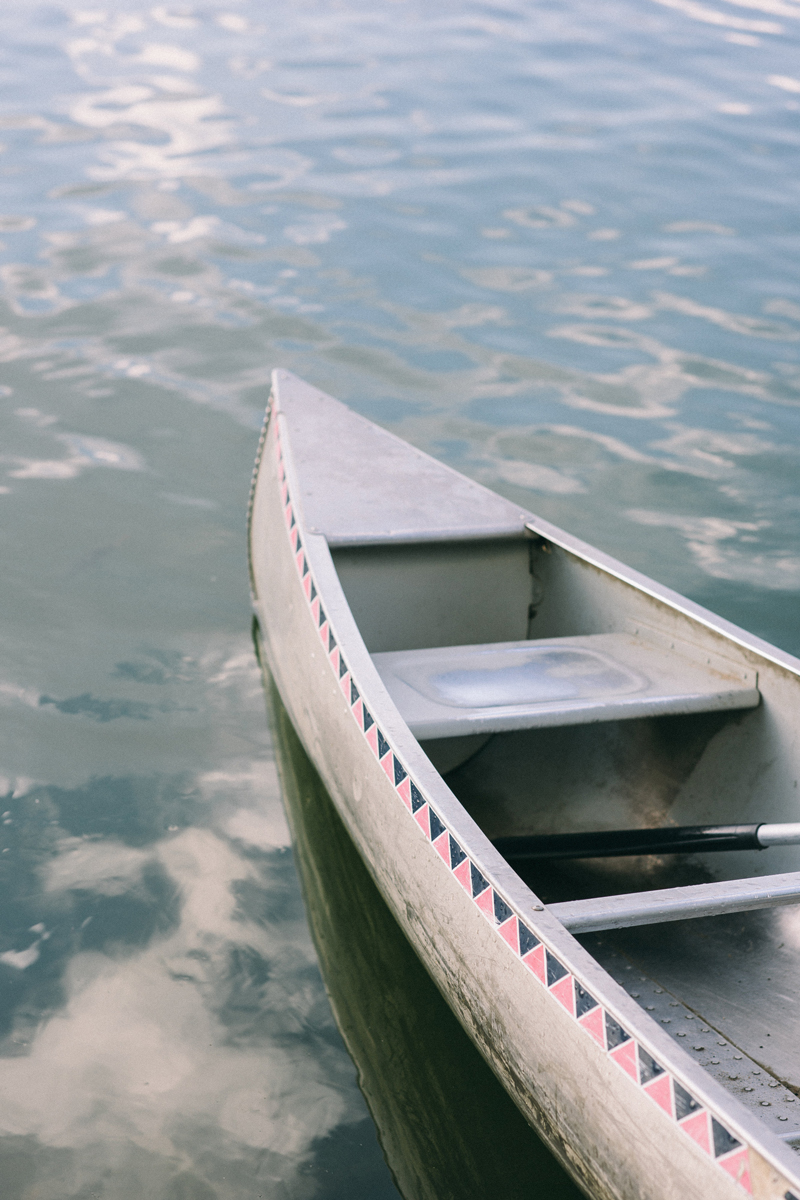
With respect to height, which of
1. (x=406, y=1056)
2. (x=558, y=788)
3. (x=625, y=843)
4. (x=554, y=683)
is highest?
(x=554, y=683)

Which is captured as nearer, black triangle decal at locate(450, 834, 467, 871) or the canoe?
the canoe

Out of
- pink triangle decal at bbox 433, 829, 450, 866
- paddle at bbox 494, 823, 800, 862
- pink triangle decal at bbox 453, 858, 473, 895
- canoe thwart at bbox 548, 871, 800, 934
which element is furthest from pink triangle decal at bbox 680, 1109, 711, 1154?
paddle at bbox 494, 823, 800, 862

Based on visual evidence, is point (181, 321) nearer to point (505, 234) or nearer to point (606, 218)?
point (505, 234)

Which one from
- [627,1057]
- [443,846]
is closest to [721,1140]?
[627,1057]

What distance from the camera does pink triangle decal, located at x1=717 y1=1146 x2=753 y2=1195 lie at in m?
1.69

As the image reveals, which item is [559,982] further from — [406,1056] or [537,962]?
[406,1056]

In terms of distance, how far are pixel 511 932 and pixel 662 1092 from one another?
1.52 ft

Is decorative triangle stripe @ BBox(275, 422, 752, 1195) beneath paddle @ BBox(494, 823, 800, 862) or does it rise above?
above

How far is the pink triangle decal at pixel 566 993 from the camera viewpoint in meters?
2.07

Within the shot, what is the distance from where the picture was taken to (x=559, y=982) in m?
2.10

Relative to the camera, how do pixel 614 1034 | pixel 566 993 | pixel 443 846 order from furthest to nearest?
pixel 443 846, pixel 566 993, pixel 614 1034

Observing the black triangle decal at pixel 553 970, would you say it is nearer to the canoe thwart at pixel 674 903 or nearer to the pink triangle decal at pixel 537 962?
the pink triangle decal at pixel 537 962

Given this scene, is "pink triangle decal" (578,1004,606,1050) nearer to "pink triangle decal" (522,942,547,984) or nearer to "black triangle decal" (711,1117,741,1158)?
"pink triangle decal" (522,942,547,984)

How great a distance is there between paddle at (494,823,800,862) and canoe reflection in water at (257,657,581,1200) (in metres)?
0.45
